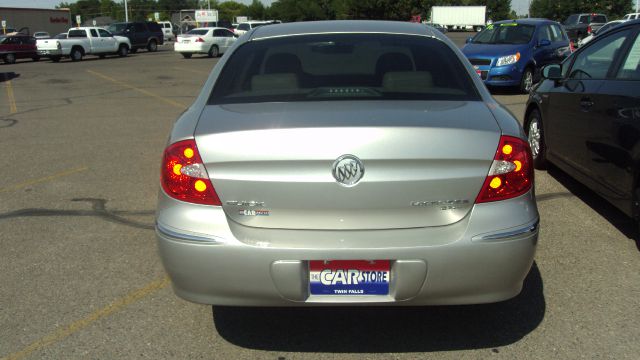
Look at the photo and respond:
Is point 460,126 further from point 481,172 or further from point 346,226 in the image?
point 346,226

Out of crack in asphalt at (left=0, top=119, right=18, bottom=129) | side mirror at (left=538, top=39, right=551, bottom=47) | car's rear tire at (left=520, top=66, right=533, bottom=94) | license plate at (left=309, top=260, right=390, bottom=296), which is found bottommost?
crack in asphalt at (left=0, top=119, right=18, bottom=129)

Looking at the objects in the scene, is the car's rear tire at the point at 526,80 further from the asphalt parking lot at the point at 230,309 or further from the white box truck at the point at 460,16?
the white box truck at the point at 460,16

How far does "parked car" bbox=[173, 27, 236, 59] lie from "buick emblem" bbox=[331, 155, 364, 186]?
102ft

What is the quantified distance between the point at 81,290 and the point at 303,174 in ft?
6.65

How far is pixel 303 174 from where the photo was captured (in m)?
2.80

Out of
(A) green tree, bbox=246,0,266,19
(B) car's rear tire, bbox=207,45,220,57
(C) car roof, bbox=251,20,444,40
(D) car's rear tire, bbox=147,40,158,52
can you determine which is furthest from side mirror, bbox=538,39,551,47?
(A) green tree, bbox=246,0,266,19

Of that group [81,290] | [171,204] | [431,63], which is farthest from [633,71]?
[81,290]

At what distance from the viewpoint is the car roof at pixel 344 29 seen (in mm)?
4070

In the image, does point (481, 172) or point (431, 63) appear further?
point (431, 63)

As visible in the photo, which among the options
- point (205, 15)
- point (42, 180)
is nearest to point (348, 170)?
point (42, 180)

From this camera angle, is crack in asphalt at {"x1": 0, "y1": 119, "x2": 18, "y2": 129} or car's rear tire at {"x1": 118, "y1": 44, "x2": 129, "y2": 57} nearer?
crack in asphalt at {"x1": 0, "y1": 119, "x2": 18, "y2": 129}

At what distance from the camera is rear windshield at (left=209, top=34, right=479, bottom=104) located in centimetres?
347

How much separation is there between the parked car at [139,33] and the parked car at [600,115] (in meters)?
36.9

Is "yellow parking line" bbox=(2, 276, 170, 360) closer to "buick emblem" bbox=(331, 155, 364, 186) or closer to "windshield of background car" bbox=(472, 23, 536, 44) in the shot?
"buick emblem" bbox=(331, 155, 364, 186)
